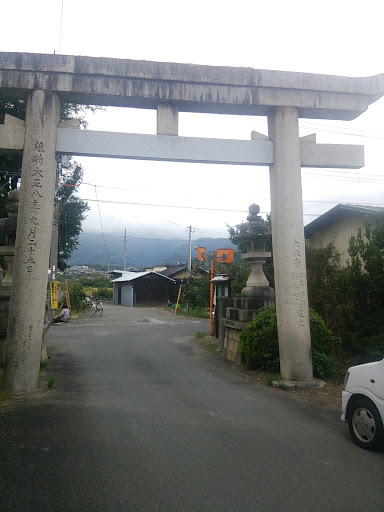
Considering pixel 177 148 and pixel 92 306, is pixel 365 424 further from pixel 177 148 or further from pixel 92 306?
pixel 92 306

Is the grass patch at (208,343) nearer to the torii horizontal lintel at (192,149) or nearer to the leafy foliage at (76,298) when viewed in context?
the torii horizontal lintel at (192,149)

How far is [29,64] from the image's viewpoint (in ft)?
24.7

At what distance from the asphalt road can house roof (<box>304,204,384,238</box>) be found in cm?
1073

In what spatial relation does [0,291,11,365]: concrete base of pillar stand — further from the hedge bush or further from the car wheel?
the car wheel

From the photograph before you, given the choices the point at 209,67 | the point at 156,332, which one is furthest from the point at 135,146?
the point at 156,332

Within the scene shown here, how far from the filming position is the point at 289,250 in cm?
802

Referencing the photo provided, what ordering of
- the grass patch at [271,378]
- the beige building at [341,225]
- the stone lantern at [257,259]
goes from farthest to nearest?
the beige building at [341,225] → the stone lantern at [257,259] → the grass patch at [271,378]

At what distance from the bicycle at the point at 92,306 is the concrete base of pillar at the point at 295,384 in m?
21.0

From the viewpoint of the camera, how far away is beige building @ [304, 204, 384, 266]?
1695cm

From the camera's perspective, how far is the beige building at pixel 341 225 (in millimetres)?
16953

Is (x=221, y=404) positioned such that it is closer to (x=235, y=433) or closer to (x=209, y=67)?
(x=235, y=433)

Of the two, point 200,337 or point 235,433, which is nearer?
point 235,433

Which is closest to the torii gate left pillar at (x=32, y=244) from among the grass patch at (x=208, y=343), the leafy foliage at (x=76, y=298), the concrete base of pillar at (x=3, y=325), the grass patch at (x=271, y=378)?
the concrete base of pillar at (x=3, y=325)

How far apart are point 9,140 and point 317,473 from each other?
289 inches
